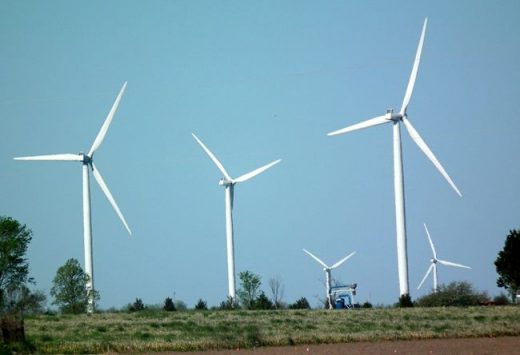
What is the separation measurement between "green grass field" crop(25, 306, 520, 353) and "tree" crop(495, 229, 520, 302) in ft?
149

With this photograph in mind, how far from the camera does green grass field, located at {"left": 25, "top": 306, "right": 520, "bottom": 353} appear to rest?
184ft

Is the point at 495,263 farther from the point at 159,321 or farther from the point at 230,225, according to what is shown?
the point at 159,321

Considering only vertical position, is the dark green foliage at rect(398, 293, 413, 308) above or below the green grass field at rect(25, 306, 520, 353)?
above

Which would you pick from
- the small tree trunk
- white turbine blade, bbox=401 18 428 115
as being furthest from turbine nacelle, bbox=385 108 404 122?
the small tree trunk

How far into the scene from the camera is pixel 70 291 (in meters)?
108

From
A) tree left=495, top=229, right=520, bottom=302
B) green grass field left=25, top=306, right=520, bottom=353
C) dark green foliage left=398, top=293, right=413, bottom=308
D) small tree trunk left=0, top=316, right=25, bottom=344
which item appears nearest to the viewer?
small tree trunk left=0, top=316, right=25, bottom=344

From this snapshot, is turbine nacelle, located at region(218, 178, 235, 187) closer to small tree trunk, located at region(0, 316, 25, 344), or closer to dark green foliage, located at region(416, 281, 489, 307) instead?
dark green foliage, located at region(416, 281, 489, 307)

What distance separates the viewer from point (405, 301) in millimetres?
97750

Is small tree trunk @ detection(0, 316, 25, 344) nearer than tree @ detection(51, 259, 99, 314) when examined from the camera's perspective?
Yes

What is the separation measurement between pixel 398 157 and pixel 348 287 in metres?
34.5

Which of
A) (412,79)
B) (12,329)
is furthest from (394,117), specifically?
(12,329)

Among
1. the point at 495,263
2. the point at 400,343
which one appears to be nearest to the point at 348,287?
the point at 495,263

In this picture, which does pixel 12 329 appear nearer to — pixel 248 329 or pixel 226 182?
pixel 248 329

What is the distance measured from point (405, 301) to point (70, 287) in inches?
1321
